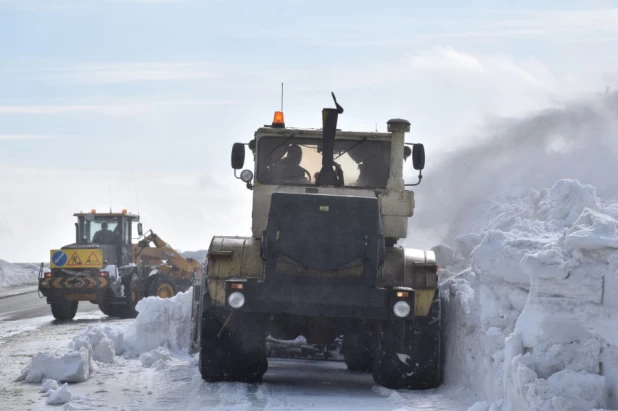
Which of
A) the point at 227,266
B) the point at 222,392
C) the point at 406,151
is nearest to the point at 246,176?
the point at 227,266

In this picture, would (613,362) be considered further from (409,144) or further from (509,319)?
(409,144)

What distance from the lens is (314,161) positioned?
10672mm

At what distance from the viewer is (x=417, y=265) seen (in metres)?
9.55

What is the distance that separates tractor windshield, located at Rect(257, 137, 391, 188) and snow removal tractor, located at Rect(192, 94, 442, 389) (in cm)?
1

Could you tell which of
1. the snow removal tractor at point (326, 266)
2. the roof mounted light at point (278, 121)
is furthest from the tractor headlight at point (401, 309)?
the roof mounted light at point (278, 121)

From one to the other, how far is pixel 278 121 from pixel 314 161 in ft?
2.01

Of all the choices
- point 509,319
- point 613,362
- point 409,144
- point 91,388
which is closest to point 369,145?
point 409,144

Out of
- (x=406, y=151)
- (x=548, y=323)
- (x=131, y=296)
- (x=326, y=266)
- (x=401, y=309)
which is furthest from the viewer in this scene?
(x=131, y=296)

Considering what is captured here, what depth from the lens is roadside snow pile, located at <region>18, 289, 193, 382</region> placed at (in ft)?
34.6

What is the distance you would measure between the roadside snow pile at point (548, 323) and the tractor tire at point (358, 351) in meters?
1.22

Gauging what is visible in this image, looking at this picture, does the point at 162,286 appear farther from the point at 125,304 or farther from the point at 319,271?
the point at 319,271

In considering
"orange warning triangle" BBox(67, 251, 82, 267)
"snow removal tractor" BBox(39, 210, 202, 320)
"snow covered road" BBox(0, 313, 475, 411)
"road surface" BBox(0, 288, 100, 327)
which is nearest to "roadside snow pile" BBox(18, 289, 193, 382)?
"snow covered road" BBox(0, 313, 475, 411)

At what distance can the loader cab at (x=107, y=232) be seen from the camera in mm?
22625

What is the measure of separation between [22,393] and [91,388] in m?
0.66
